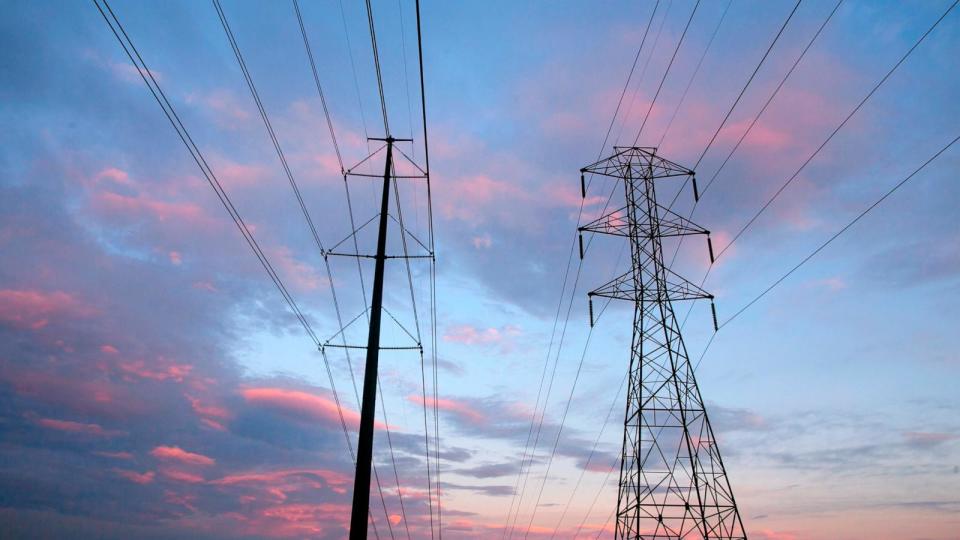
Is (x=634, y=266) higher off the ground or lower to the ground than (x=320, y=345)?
higher

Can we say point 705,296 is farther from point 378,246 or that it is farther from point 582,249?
point 378,246

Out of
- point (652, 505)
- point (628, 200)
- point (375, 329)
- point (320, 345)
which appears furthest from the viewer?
point (628, 200)

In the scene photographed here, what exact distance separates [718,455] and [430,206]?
1773cm

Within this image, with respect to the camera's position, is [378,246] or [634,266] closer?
[378,246]

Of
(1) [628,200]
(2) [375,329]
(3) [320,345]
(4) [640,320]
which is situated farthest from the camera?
(1) [628,200]

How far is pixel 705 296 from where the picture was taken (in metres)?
31.7

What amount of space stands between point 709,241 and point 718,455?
10.6 metres

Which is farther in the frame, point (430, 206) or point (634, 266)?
point (634, 266)

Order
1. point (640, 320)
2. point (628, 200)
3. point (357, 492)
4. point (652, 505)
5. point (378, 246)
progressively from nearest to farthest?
point (357, 492), point (378, 246), point (652, 505), point (640, 320), point (628, 200)

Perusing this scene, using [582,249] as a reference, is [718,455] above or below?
below

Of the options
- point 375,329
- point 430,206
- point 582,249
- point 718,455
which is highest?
point 582,249

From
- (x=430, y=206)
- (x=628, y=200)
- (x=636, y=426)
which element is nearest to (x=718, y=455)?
(x=636, y=426)

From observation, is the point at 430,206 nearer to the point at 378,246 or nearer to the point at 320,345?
the point at 378,246

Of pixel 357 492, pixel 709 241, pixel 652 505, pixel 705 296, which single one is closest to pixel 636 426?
pixel 652 505
